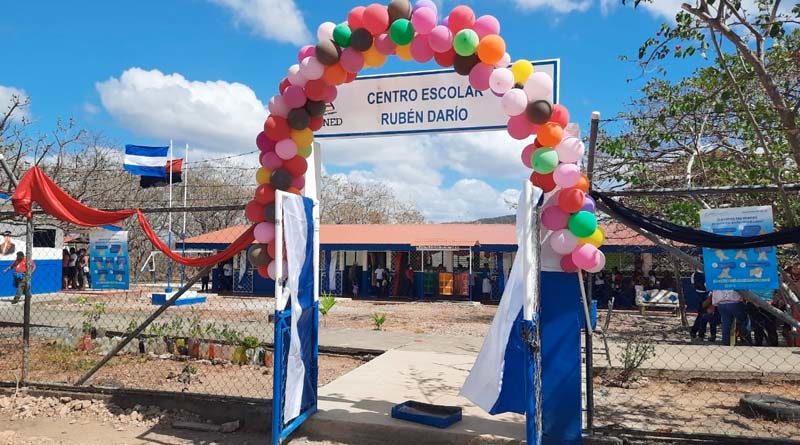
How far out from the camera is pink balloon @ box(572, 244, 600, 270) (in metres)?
4.62

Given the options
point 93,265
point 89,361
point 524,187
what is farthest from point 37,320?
point 524,187

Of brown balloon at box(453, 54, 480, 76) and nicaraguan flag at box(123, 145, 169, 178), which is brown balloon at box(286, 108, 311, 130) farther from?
nicaraguan flag at box(123, 145, 169, 178)

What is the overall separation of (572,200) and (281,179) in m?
2.56

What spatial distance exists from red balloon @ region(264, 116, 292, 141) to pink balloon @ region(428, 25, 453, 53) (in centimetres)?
153

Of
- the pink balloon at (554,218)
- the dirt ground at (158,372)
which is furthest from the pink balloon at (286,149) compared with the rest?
the dirt ground at (158,372)

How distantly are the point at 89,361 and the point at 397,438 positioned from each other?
562cm

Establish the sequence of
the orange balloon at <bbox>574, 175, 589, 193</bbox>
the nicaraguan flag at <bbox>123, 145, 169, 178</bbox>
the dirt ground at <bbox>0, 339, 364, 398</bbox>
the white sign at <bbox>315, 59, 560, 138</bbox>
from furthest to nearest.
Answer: the nicaraguan flag at <bbox>123, 145, 169, 178</bbox>, the dirt ground at <bbox>0, 339, 364, 398</bbox>, the white sign at <bbox>315, 59, 560, 138</bbox>, the orange balloon at <bbox>574, 175, 589, 193</bbox>

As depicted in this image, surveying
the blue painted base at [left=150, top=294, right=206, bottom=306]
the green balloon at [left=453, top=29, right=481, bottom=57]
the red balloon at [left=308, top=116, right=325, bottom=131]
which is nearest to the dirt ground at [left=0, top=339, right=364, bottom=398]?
the red balloon at [left=308, top=116, right=325, bottom=131]

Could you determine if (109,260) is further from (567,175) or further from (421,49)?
(567,175)

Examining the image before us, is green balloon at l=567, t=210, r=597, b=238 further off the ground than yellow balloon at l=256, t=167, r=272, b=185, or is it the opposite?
yellow balloon at l=256, t=167, r=272, b=185

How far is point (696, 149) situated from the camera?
7199 mm

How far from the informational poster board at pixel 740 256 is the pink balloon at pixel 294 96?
11.7 feet

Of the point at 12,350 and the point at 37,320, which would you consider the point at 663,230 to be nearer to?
the point at 12,350

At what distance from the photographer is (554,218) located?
Result: 15.6 feet
